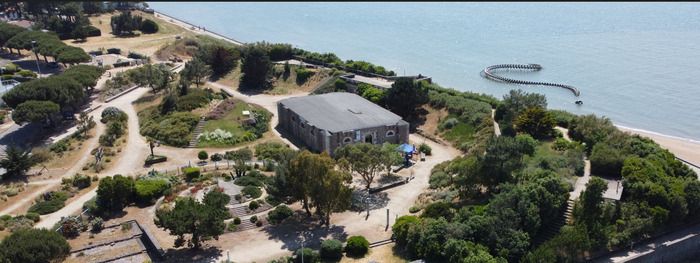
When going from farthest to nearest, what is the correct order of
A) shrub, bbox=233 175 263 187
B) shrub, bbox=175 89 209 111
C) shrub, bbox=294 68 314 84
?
shrub, bbox=294 68 314 84
shrub, bbox=175 89 209 111
shrub, bbox=233 175 263 187

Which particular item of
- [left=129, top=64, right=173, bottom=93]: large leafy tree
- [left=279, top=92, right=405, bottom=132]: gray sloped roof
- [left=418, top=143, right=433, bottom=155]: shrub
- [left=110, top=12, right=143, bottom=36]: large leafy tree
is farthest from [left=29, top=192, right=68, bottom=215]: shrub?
[left=110, top=12, right=143, bottom=36]: large leafy tree

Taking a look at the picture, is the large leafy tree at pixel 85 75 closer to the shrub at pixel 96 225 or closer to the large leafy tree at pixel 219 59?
the large leafy tree at pixel 219 59

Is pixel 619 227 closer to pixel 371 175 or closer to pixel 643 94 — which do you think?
pixel 371 175

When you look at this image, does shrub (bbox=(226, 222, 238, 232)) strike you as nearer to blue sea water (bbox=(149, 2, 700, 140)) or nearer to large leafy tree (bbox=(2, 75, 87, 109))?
large leafy tree (bbox=(2, 75, 87, 109))

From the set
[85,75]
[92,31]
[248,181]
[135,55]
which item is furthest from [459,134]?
[92,31]

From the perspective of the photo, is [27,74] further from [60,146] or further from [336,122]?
[336,122]

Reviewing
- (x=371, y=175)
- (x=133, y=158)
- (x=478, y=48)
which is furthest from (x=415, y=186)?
(x=478, y=48)
